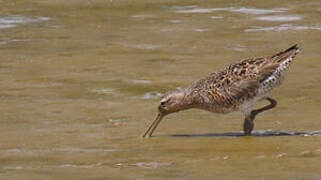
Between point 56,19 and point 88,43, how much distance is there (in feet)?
8.35

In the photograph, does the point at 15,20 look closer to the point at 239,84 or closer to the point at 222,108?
the point at 222,108

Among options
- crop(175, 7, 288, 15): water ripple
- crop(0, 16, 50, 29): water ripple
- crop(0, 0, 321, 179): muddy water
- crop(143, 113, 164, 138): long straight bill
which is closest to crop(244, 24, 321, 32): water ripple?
crop(0, 0, 321, 179): muddy water

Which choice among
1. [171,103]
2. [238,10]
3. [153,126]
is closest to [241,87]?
[171,103]

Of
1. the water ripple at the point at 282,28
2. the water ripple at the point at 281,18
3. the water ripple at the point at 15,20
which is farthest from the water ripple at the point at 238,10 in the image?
the water ripple at the point at 15,20

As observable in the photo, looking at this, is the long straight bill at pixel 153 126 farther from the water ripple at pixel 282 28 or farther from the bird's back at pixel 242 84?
the water ripple at pixel 282 28

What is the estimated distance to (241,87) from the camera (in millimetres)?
12094

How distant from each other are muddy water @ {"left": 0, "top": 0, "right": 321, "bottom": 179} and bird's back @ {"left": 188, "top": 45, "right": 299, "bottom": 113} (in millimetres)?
365

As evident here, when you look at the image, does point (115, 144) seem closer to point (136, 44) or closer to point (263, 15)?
point (136, 44)

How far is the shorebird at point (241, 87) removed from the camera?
39.7 feet

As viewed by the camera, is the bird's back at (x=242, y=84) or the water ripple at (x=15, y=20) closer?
the bird's back at (x=242, y=84)

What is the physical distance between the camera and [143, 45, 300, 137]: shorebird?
12.1 metres

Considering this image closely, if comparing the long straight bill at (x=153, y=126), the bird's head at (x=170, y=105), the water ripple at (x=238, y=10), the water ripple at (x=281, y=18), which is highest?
the bird's head at (x=170, y=105)

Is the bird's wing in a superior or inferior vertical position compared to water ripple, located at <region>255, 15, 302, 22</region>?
superior

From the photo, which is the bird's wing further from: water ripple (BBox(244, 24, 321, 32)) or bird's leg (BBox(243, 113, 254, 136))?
water ripple (BBox(244, 24, 321, 32))
